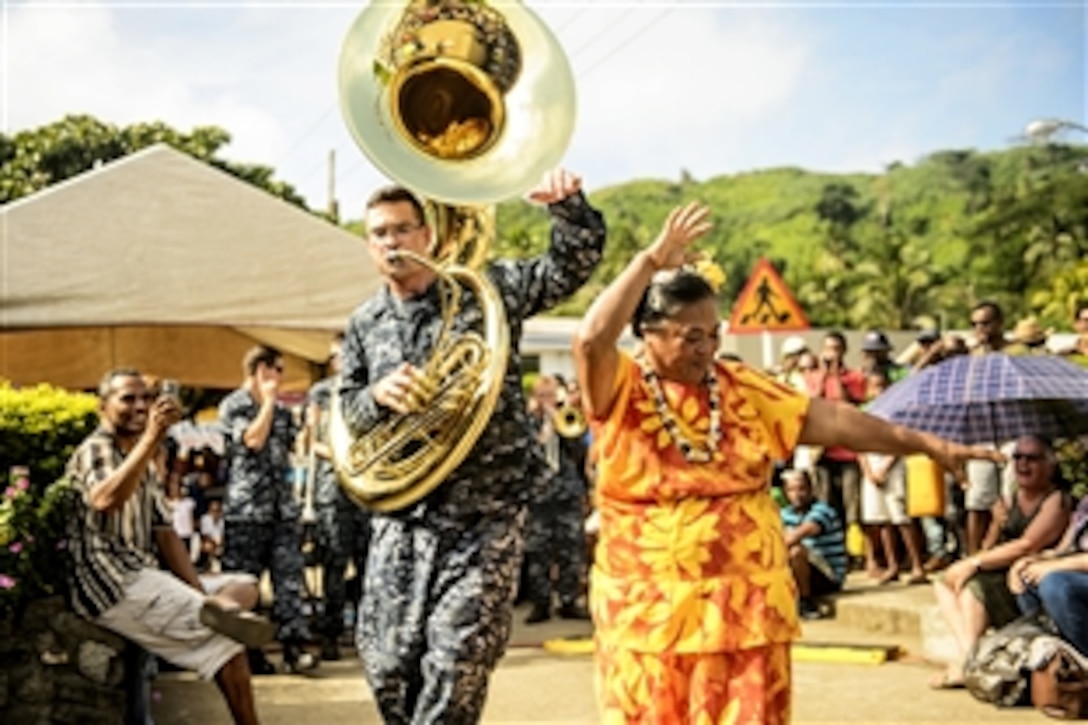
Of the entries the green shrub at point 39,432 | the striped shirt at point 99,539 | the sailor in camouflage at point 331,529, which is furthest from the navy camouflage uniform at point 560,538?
the striped shirt at point 99,539

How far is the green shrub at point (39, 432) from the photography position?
19.5 feet

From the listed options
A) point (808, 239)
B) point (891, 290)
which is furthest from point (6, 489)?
point (808, 239)

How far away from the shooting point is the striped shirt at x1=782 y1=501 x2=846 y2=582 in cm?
945

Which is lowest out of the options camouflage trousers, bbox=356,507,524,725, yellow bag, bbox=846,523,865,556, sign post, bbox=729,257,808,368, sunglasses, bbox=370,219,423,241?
yellow bag, bbox=846,523,865,556

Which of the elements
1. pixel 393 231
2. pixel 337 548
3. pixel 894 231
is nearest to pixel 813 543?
pixel 337 548

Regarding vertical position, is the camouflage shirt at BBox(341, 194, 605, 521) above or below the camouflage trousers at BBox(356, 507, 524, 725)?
above

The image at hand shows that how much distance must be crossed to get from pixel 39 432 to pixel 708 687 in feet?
12.1

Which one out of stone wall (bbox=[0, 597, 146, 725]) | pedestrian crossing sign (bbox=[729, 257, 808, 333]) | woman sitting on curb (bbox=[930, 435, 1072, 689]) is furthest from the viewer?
pedestrian crossing sign (bbox=[729, 257, 808, 333])

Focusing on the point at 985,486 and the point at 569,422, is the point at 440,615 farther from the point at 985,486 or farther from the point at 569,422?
the point at 985,486

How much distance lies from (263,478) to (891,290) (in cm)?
5818

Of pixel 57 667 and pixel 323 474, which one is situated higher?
pixel 323 474

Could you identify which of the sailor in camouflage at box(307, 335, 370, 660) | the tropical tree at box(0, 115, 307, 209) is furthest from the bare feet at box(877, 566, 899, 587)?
the tropical tree at box(0, 115, 307, 209)

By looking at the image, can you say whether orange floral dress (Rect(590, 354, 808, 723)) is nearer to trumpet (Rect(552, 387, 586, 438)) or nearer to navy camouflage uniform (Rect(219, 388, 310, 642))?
trumpet (Rect(552, 387, 586, 438))

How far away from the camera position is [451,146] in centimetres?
421
